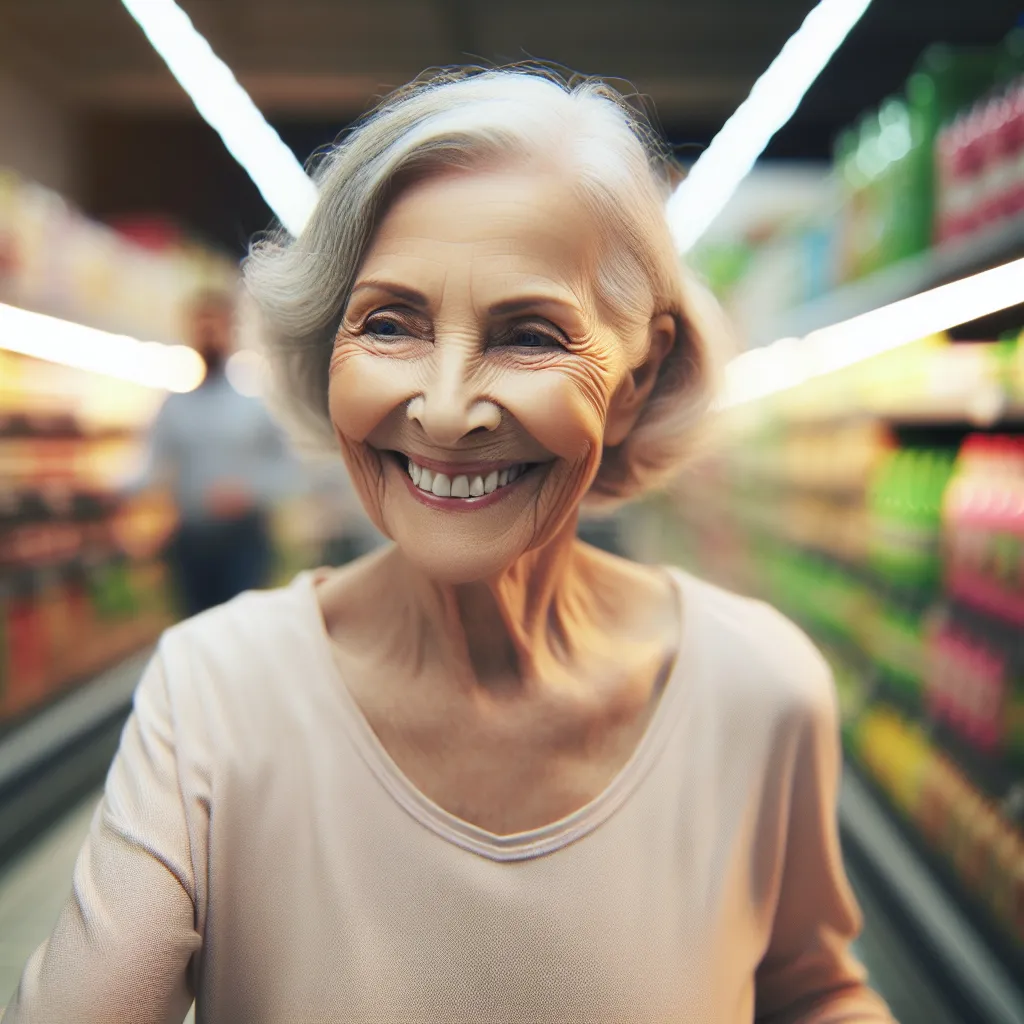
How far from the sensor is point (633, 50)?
3.26 meters

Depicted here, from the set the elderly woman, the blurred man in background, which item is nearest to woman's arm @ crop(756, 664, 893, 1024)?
the elderly woman

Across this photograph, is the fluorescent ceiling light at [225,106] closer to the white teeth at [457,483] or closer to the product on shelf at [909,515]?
the white teeth at [457,483]

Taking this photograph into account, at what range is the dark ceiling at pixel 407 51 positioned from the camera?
8.25ft

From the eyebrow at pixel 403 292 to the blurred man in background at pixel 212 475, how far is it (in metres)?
2.43

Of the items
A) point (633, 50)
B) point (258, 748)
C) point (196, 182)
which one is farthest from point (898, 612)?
point (196, 182)

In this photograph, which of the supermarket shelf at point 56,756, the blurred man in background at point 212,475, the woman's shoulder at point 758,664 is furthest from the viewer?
the blurred man in background at point 212,475

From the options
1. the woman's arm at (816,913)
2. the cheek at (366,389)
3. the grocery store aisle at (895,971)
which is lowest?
the grocery store aisle at (895,971)

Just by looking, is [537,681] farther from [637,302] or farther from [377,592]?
[637,302]

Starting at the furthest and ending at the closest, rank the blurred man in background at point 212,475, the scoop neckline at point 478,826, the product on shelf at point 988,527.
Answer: the blurred man in background at point 212,475 < the product on shelf at point 988,527 < the scoop neckline at point 478,826

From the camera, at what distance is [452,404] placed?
85 centimetres

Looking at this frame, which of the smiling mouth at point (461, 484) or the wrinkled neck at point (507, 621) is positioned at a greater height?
the smiling mouth at point (461, 484)

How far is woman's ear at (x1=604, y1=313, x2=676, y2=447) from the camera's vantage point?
1.04 meters

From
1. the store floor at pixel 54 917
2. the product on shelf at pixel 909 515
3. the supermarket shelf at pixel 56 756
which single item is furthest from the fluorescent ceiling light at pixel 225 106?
the product on shelf at pixel 909 515

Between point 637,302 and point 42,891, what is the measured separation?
1.67 m
